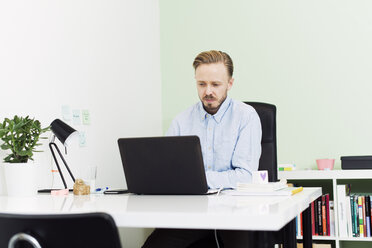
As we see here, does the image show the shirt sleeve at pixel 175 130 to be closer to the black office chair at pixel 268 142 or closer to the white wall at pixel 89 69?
the black office chair at pixel 268 142

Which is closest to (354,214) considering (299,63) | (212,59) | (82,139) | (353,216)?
(353,216)

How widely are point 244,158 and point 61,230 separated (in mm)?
1264

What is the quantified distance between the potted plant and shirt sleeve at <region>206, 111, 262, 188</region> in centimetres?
75

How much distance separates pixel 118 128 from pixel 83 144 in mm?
438

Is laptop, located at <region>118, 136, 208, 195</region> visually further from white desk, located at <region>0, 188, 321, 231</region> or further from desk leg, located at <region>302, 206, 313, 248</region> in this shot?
desk leg, located at <region>302, 206, 313, 248</region>

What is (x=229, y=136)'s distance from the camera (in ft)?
7.93

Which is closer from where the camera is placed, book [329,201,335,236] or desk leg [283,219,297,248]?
desk leg [283,219,297,248]

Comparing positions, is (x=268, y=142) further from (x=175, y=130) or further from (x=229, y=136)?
(x=175, y=130)

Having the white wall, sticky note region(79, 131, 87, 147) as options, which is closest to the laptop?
the white wall

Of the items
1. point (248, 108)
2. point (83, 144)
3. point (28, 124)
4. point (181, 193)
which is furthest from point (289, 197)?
point (83, 144)

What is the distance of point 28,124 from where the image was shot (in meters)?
2.08

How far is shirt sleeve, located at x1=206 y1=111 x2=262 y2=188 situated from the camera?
7.00 feet

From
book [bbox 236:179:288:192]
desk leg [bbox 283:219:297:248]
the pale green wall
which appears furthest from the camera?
the pale green wall

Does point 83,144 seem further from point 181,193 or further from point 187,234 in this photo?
point 181,193
